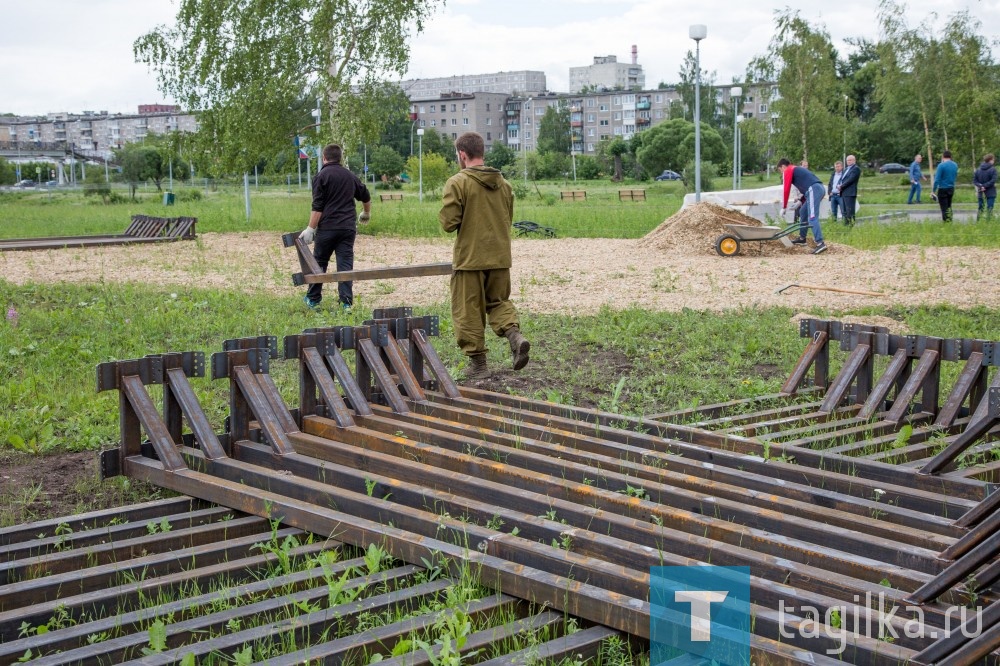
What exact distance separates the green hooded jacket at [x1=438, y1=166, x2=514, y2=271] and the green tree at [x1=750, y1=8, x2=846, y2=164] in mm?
34361

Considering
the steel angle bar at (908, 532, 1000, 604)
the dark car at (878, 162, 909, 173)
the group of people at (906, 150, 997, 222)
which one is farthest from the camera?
the dark car at (878, 162, 909, 173)

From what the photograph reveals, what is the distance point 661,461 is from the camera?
5.00 m

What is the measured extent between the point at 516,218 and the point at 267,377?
2550 centimetres

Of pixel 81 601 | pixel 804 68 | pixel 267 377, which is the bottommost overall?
pixel 81 601

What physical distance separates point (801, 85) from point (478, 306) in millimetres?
35100

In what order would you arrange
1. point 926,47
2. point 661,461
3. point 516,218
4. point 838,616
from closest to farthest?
point 838,616 → point 661,461 → point 516,218 → point 926,47

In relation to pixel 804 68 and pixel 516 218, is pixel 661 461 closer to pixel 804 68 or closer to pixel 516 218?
pixel 516 218

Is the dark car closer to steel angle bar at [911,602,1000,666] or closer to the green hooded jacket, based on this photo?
the green hooded jacket

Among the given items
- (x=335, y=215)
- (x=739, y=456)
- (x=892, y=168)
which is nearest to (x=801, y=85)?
(x=335, y=215)

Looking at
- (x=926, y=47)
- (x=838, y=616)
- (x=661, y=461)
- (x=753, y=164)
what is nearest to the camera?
(x=838, y=616)

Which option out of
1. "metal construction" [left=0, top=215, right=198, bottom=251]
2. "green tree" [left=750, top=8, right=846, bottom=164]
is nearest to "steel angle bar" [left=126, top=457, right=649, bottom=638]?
"metal construction" [left=0, top=215, right=198, bottom=251]

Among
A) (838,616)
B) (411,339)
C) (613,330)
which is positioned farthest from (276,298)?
(838,616)

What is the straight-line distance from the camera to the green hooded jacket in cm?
736

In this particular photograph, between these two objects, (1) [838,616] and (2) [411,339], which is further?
(2) [411,339]
